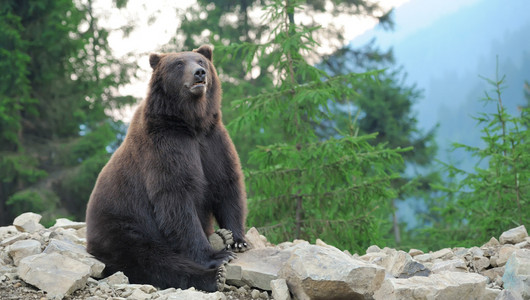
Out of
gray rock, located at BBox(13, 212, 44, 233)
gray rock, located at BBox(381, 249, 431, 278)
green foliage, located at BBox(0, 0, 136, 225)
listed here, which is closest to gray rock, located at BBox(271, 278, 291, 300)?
gray rock, located at BBox(381, 249, 431, 278)

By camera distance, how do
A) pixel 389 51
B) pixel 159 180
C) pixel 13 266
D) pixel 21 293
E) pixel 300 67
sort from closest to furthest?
pixel 21 293 < pixel 159 180 < pixel 13 266 < pixel 300 67 < pixel 389 51

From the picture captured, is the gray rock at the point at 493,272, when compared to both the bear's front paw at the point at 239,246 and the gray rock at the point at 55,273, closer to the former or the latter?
the bear's front paw at the point at 239,246

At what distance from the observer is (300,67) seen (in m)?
7.80

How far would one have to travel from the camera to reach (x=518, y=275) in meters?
4.09

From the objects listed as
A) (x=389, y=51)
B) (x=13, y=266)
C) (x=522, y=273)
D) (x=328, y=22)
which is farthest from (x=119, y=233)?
(x=389, y=51)

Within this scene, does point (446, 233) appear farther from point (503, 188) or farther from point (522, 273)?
point (522, 273)

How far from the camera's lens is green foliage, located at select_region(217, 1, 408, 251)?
7.50m

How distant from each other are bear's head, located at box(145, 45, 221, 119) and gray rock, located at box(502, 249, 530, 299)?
107 inches

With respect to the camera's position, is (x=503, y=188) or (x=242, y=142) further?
(x=242, y=142)

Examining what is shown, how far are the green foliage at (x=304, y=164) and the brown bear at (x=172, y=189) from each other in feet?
8.31

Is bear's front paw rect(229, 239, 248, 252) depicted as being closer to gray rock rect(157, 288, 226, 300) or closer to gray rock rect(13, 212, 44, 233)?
gray rock rect(157, 288, 226, 300)

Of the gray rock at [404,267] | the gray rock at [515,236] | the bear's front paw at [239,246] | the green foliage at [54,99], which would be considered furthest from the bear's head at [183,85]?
the green foliage at [54,99]

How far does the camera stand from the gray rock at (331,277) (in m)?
3.85

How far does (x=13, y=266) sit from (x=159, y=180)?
1541mm
